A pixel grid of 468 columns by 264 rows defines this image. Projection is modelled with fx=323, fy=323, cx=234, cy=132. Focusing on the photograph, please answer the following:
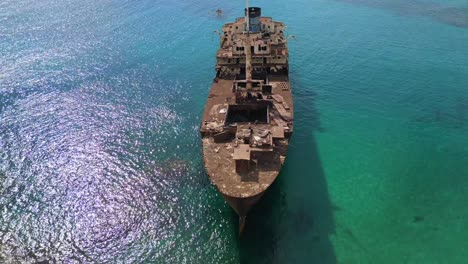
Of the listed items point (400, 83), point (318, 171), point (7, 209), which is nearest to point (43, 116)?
point (7, 209)

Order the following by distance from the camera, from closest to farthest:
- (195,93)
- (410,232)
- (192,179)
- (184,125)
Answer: (410,232)
(192,179)
(184,125)
(195,93)

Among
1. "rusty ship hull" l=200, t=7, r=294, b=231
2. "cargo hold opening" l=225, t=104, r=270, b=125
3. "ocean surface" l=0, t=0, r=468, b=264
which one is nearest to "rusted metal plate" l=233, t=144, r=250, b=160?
"rusty ship hull" l=200, t=7, r=294, b=231

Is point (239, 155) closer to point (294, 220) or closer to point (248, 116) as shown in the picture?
point (294, 220)

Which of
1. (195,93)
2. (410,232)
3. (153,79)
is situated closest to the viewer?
(410,232)

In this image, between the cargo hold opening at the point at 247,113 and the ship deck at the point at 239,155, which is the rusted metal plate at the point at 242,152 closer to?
the ship deck at the point at 239,155

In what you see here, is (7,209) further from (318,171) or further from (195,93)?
(318,171)

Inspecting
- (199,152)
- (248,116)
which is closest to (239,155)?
(248,116)

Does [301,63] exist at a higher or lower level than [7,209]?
higher
